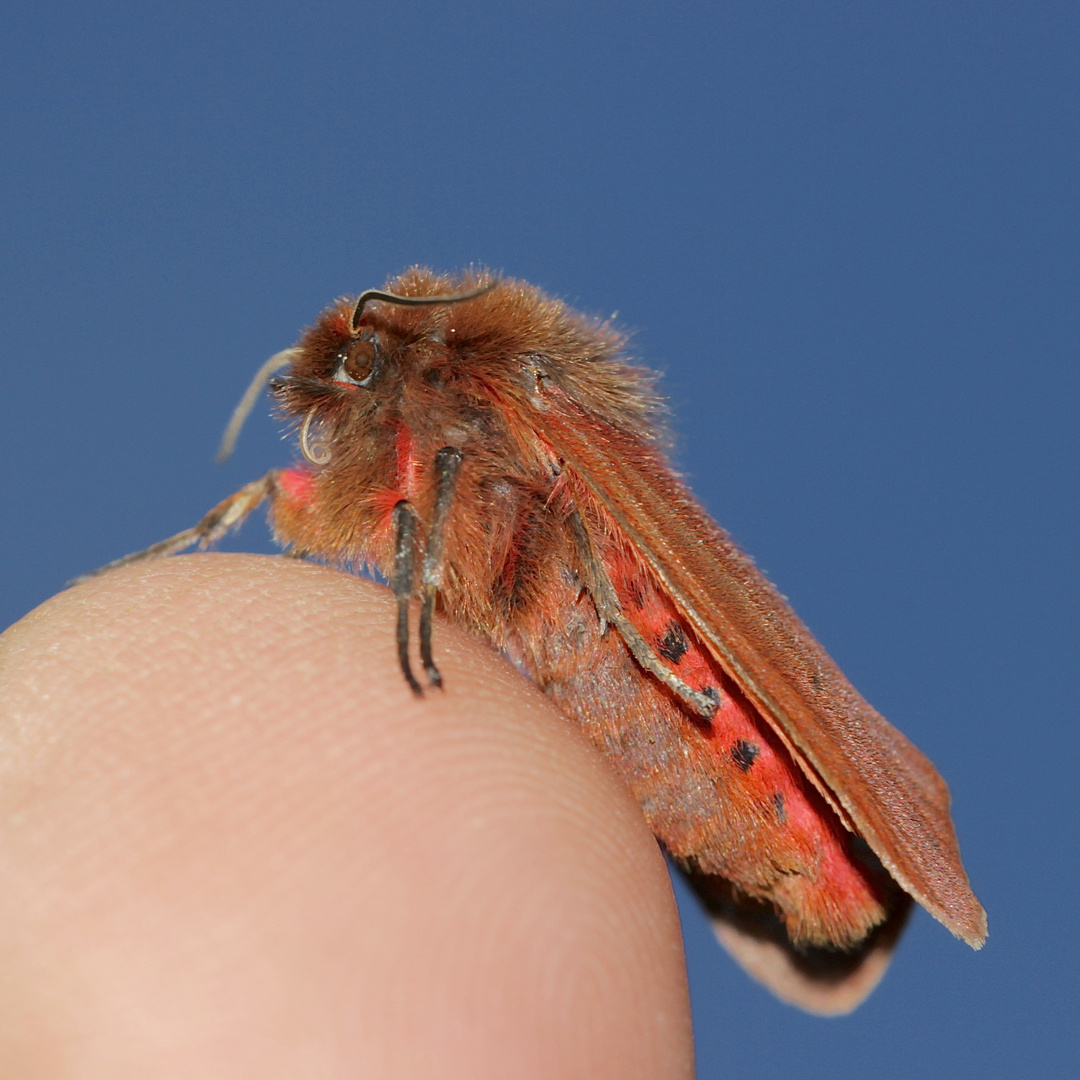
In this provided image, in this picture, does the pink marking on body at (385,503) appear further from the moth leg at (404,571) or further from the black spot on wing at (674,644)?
the black spot on wing at (674,644)

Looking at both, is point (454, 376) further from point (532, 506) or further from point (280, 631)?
point (280, 631)

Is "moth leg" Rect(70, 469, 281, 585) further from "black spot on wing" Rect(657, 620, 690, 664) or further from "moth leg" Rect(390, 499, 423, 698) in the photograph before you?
"black spot on wing" Rect(657, 620, 690, 664)

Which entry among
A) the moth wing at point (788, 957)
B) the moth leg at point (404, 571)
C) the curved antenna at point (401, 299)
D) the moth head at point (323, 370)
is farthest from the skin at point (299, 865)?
the moth wing at point (788, 957)

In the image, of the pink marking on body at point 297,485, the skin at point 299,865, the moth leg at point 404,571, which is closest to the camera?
the skin at point 299,865

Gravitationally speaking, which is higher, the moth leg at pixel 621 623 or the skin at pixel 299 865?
the moth leg at pixel 621 623

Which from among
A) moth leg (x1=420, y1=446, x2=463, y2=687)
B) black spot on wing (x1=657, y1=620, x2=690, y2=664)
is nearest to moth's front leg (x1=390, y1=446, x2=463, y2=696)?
moth leg (x1=420, y1=446, x2=463, y2=687)

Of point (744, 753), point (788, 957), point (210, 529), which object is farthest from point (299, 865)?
point (788, 957)
